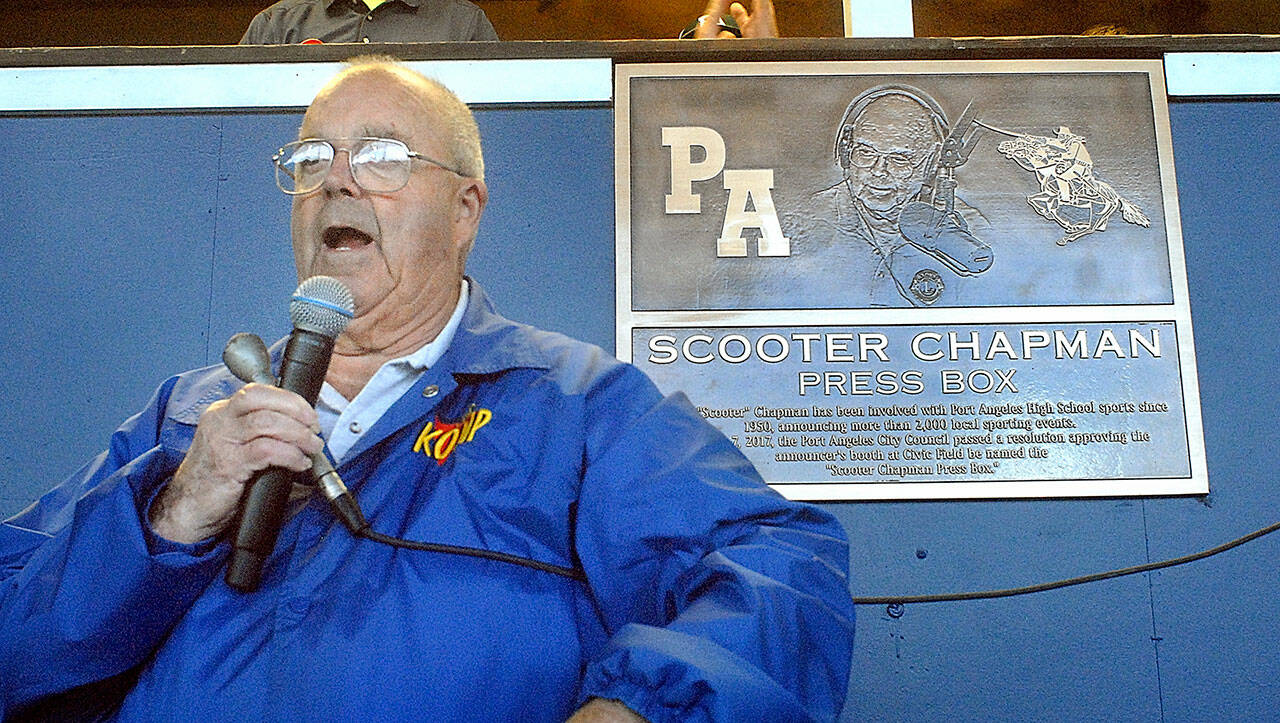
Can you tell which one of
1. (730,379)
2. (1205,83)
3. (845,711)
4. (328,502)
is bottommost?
(845,711)

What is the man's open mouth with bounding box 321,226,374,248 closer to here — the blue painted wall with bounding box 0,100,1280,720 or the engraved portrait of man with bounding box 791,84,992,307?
the blue painted wall with bounding box 0,100,1280,720

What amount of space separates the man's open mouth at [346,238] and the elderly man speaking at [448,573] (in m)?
0.31

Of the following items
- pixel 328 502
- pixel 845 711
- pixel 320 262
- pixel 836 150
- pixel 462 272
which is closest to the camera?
pixel 328 502

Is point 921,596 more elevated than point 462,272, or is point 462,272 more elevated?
point 462,272

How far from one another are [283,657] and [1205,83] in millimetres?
2418

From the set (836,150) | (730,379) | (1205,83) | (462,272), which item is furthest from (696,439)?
(1205,83)

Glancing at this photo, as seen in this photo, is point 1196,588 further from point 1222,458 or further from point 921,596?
point 921,596

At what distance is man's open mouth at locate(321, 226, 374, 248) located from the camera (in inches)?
77.6

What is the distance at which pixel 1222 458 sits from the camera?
2549mm

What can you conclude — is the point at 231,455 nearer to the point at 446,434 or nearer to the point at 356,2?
the point at 446,434

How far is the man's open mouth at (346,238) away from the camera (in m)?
1.97

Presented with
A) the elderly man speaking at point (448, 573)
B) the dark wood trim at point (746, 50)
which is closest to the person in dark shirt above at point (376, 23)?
the dark wood trim at point (746, 50)

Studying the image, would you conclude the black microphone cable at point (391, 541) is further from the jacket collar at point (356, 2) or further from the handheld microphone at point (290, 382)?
the jacket collar at point (356, 2)

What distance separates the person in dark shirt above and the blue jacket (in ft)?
6.67
